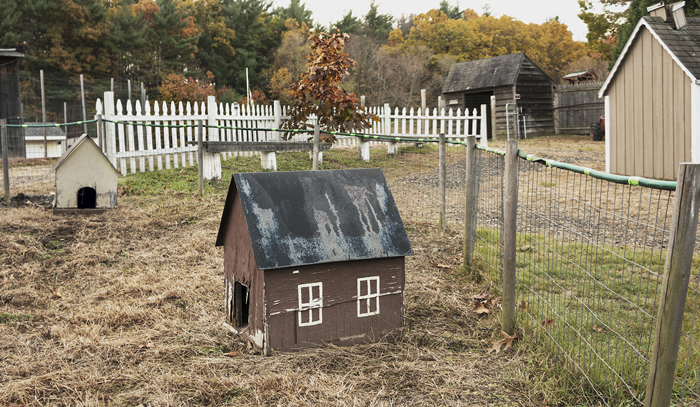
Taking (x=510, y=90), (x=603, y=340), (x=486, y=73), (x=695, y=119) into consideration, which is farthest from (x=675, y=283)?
(x=486, y=73)

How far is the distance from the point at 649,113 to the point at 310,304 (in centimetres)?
985

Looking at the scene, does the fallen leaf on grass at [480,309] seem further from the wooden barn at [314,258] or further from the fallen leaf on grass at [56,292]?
the fallen leaf on grass at [56,292]

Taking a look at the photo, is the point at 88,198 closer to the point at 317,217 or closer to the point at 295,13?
the point at 317,217

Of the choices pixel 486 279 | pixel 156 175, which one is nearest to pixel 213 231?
pixel 486 279

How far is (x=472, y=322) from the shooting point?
3754mm

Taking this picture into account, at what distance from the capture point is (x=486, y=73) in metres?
24.2

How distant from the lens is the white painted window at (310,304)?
123 inches

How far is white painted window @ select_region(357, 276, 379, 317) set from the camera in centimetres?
330

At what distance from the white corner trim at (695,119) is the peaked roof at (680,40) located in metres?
0.23

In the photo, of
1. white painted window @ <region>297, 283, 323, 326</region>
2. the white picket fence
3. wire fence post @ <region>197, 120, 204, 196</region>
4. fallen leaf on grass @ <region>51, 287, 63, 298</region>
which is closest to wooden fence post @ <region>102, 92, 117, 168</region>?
the white picket fence

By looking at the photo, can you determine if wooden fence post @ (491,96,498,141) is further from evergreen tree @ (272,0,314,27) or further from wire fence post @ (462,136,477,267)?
evergreen tree @ (272,0,314,27)

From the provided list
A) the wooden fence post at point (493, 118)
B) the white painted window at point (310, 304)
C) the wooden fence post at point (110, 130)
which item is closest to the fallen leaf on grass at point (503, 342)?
the white painted window at point (310, 304)

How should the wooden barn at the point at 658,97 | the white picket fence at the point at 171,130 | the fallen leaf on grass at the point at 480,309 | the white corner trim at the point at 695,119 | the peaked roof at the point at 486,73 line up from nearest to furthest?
1. the fallen leaf on grass at the point at 480,309
2. the white corner trim at the point at 695,119
3. the wooden barn at the point at 658,97
4. the white picket fence at the point at 171,130
5. the peaked roof at the point at 486,73

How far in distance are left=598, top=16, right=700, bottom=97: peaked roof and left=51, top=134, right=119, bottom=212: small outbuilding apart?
9715 millimetres
